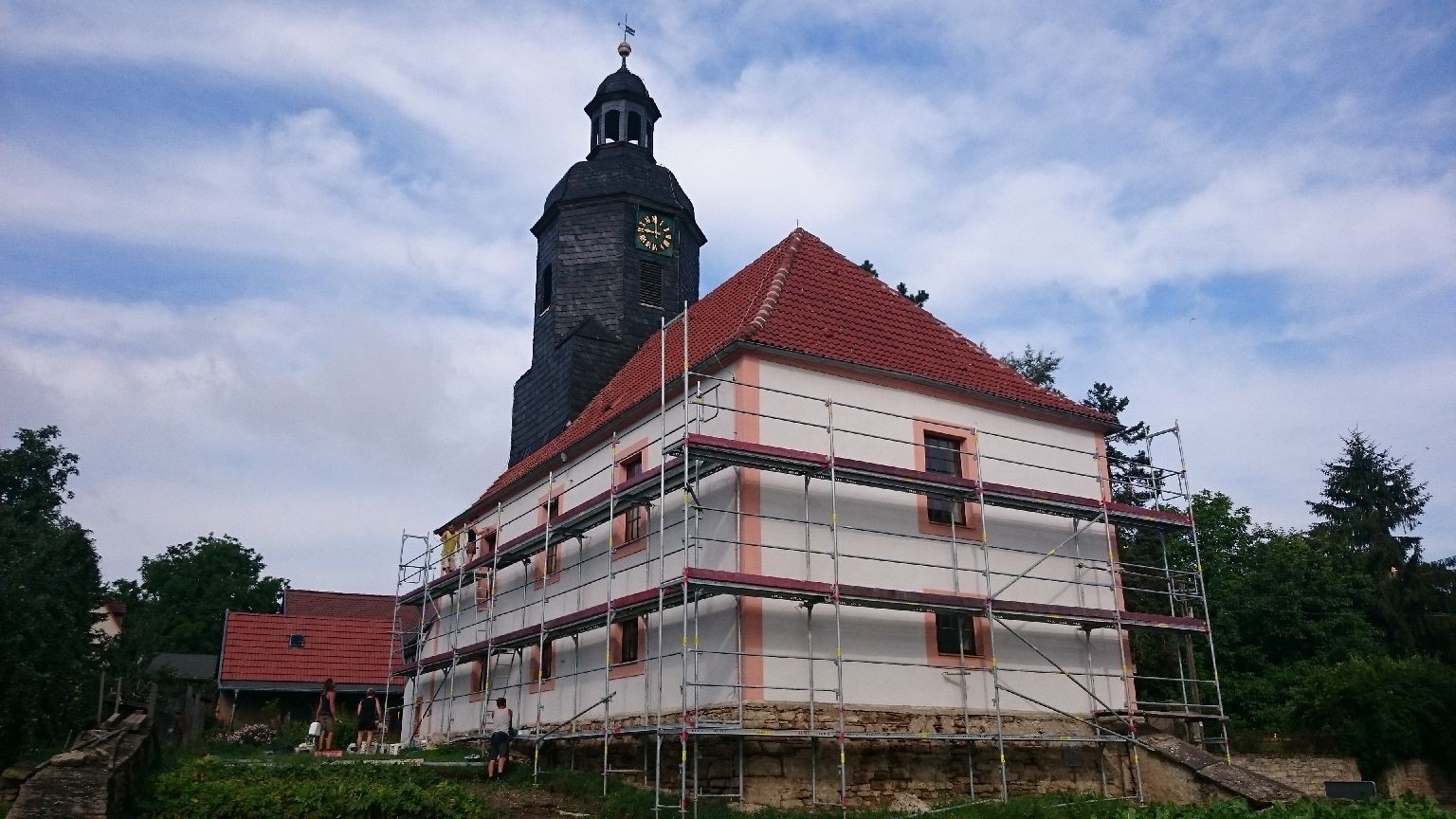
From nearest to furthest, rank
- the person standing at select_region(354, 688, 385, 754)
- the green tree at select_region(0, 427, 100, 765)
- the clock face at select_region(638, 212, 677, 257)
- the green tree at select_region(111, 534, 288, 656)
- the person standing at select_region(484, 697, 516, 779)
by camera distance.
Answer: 1. the person standing at select_region(484, 697, 516, 779)
2. the green tree at select_region(0, 427, 100, 765)
3. the person standing at select_region(354, 688, 385, 754)
4. the clock face at select_region(638, 212, 677, 257)
5. the green tree at select_region(111, 534, 288, 656)

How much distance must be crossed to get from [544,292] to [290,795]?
15.7 metres

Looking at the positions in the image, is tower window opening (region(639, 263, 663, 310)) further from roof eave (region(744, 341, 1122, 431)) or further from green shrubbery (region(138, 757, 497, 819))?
green shrubbery (region(138, 757, 497, 819))

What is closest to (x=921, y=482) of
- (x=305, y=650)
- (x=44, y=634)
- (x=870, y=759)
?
(x=870, y=759)

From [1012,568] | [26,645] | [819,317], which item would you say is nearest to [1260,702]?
[1012,568]

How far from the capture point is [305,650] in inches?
1314

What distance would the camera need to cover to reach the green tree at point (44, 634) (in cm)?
1908

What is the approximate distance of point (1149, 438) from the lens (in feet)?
62.8

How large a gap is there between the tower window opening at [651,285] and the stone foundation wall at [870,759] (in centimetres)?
1002

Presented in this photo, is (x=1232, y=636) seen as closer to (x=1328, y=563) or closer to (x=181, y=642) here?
(x=1328, y=563)

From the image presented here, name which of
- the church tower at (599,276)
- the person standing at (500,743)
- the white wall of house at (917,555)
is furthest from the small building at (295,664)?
the white wall of house at (917,555)

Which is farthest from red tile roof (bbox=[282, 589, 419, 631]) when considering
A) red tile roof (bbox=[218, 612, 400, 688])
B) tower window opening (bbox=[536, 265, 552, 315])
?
tower window opening (bbox=[536, 265, 552, 315])

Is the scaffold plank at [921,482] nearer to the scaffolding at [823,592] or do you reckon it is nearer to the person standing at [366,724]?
the scaffolding at [823,592]

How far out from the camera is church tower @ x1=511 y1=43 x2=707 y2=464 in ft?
78.6

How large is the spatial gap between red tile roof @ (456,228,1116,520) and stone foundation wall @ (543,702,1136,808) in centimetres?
499
